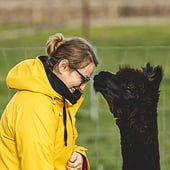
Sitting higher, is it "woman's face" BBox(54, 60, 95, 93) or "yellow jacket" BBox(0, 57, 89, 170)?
"woman's face" BBox(54, 60, 95, 93)

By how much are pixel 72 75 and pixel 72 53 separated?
4.6 inches

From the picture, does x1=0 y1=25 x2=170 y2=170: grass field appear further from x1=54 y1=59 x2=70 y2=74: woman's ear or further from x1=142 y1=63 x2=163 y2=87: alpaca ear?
x1=54 y1=59 x2=70 y2=74: woman's ear

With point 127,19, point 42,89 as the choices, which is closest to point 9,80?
point 42,89

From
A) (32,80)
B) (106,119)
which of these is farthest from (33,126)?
(106,119)

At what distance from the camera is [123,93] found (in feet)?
12.3

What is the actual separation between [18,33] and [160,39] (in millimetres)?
5786

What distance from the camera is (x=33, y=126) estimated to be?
3.60m

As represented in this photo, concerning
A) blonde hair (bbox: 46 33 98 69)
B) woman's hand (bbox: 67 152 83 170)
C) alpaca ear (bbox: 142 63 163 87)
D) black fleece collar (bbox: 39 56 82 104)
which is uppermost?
blonde hair (bbox: 46 33 98 69)

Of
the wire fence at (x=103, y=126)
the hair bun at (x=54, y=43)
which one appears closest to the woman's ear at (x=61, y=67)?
the hair bun at (x=54, y=43)

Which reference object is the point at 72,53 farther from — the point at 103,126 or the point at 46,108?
the point at 103,126

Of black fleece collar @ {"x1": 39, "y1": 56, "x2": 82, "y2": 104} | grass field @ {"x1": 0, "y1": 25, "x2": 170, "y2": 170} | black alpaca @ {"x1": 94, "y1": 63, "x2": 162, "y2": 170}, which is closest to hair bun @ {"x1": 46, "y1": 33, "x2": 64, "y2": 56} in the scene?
black fleece collar @ {"x1": 39, "y1": 56, "x2": 82, "y2": 104}

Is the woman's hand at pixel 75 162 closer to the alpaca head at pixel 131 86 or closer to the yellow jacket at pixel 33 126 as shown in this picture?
the yellow jacket at pixel 33 126

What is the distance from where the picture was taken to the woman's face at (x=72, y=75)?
12.5 feet

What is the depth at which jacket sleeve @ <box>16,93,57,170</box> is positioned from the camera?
3.59 m
